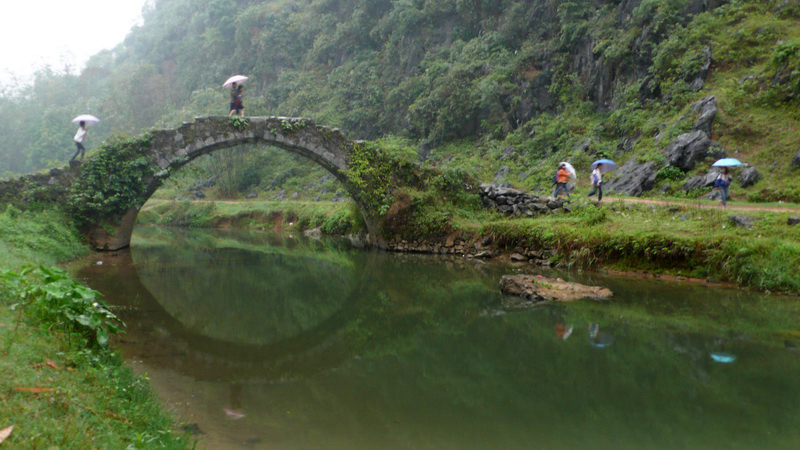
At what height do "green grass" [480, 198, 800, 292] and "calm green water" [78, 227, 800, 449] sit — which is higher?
"green grass" [480, 198, 800, 292]

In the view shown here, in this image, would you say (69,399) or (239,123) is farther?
(239,123)

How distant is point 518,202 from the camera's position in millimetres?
14000

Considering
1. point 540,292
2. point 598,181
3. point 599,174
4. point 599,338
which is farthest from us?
point 599,174

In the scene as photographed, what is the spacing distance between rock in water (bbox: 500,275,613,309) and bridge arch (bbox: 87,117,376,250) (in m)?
7.41

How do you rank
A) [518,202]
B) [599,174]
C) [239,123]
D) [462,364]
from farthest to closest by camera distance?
[239,123]
[518,202]
[599,174]
[462,364]

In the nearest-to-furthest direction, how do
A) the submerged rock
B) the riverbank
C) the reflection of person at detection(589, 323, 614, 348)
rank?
the reflection of person at detection(589, 323, 614, 348), the riverbank, the submerged rock

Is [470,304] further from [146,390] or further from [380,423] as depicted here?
[146,390]

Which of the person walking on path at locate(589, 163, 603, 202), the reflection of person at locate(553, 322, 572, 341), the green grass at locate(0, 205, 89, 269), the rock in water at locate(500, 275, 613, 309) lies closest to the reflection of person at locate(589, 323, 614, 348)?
the reflection of person at locate(553, 322, 572, 341)

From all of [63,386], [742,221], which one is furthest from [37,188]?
[742,221]

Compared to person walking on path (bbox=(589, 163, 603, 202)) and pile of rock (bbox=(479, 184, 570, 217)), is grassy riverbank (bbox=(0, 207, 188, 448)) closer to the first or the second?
pile of rock (bbox=(479, 184, 570, 217))

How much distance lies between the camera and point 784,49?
13.9 metres

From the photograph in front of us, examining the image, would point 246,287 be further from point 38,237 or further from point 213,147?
point 213,147

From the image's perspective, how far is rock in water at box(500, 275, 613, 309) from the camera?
8188mm

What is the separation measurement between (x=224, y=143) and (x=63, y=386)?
12398mm
